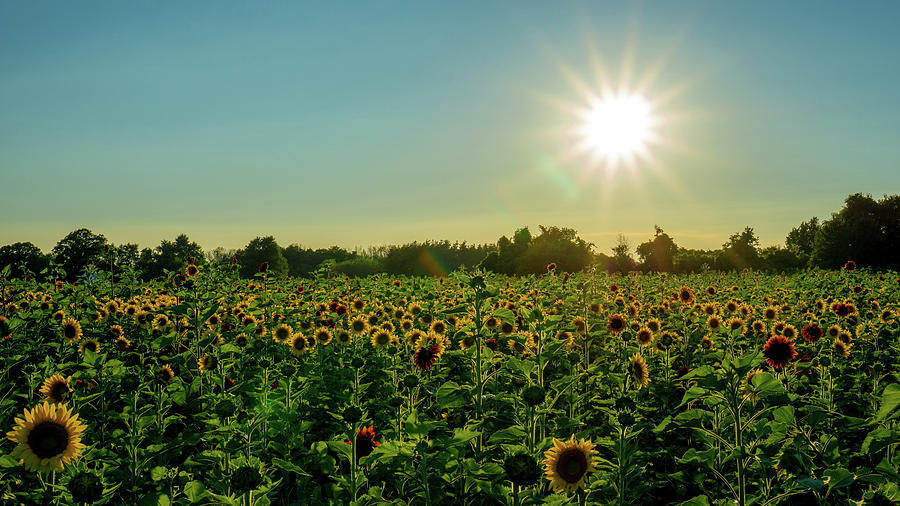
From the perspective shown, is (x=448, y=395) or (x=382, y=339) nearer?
(x=448, y=395)

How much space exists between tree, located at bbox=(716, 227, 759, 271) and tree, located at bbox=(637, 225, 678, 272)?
3.75m

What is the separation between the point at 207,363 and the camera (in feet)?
18.8

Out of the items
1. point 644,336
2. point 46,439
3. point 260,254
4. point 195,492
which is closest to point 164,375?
point 46,439

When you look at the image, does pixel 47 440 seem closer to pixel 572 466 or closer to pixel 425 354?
pixel 572 466

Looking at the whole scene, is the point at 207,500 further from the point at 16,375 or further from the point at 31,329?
the point at 31,329

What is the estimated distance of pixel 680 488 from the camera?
400cm

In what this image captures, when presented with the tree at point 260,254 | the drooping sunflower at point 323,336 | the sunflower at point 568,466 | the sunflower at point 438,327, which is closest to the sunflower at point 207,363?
the drooping sunflower at point 323,336

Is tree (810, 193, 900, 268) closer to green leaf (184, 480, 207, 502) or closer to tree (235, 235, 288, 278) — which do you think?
green leaf (184, 480, 207, 502)

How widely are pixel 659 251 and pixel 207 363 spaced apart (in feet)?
143

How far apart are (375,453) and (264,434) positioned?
5.02 ft

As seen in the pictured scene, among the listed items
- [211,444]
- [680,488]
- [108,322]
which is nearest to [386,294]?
[108,322]

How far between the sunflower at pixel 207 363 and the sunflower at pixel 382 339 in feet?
6.11

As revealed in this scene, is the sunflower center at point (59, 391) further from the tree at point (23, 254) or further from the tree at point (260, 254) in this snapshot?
the tree at point (260, 254)

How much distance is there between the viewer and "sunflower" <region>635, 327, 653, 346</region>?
6480 mm
